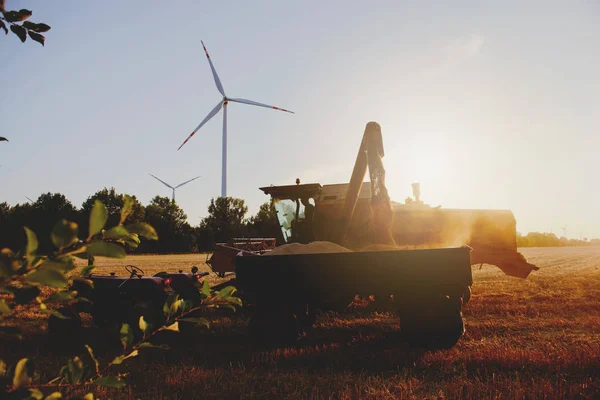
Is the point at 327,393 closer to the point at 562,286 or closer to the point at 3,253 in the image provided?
the point at 3,253

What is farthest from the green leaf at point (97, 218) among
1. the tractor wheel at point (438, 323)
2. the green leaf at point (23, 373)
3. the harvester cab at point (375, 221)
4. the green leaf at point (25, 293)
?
the harvester cab at point (375, 221)

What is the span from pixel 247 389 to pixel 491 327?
507cm

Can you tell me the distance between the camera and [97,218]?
104cm

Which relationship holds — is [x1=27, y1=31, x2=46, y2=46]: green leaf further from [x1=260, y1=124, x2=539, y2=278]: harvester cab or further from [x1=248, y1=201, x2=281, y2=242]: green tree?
[x1=248, y1=201, x2=281, y2=242]: green tree

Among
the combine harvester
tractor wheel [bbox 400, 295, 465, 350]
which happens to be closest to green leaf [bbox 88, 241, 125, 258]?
the combine harvester

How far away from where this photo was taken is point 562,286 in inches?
515

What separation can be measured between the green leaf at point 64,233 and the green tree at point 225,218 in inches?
2633

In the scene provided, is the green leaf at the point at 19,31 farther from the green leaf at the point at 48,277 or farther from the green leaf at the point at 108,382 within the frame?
the green leaf at the point at 108,382

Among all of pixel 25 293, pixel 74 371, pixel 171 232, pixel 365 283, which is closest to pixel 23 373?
pixel 74 371

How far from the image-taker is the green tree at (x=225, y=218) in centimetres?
7000

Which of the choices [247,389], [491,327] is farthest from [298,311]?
[491,327]

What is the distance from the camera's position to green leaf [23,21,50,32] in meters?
1.98

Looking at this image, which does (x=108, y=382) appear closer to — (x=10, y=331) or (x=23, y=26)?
(x=10, y=331)

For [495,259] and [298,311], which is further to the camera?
[495,259]
